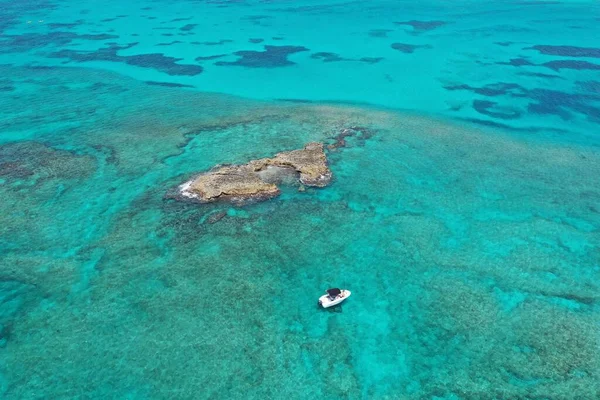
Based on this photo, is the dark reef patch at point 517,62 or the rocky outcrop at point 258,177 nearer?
the rocky outcrop at point 258,177

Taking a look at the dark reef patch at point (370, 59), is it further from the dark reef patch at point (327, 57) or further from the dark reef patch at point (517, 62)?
the dark reef patch at point (517, 62)

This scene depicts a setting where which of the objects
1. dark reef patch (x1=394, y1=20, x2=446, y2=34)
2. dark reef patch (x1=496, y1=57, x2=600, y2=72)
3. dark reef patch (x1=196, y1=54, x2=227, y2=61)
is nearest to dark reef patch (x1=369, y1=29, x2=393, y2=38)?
dark reef patch (x1=394, y1=20, x2=446, y2=34)

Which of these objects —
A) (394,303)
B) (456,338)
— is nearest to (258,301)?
(394,303)

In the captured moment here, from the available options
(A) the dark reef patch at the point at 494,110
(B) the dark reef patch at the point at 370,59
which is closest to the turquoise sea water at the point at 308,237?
(A) the dark reef patch at the point at 494,110

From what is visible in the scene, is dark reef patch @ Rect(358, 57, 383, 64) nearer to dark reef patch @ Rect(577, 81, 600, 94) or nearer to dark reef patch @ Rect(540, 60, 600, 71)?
dark reef patch @ Rect(540, 60, 600, 71)

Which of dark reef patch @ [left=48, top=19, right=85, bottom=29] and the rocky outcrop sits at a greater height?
dark reef patch @ [left=48, top=19, right=85, bottom=29]

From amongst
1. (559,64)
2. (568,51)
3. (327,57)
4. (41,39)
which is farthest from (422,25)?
(41,39)

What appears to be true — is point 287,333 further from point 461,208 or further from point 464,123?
point 464,123
